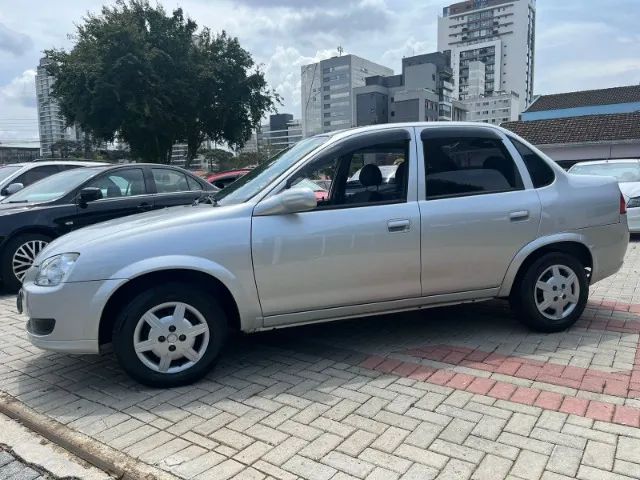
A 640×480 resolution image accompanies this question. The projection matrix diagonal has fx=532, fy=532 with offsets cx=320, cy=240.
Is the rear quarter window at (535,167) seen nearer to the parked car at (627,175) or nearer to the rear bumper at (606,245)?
the rear bumper at (606,245)

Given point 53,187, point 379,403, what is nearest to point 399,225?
point 379,403

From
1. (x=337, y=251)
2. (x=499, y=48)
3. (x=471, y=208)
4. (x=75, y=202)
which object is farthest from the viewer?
(x=499, y=48)

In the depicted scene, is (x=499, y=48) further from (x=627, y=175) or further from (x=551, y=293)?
(x=551, y=293)

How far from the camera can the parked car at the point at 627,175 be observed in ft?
32.8

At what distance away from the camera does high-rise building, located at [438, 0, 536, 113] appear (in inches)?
5935

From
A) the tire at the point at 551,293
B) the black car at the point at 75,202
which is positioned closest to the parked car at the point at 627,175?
the tire at the point at 551,293

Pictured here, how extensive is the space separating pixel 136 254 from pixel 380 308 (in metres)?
1.85

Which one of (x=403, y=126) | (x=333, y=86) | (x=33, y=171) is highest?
(x=333, y=86)

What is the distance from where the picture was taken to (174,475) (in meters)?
2.67

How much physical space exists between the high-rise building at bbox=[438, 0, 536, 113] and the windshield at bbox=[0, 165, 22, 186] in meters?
152

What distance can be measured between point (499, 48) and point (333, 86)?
52123 millimetres

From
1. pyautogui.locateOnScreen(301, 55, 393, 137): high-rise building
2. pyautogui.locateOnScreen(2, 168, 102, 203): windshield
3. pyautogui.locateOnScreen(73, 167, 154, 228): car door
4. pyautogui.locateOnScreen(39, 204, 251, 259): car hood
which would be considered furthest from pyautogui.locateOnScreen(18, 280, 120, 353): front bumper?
pyautogui.locateOnScreen(301, 55, 393, 137): high-rise building

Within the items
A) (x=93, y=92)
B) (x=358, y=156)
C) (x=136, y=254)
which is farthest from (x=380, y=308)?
(x=93, y=92)

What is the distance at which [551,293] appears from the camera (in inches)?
178
